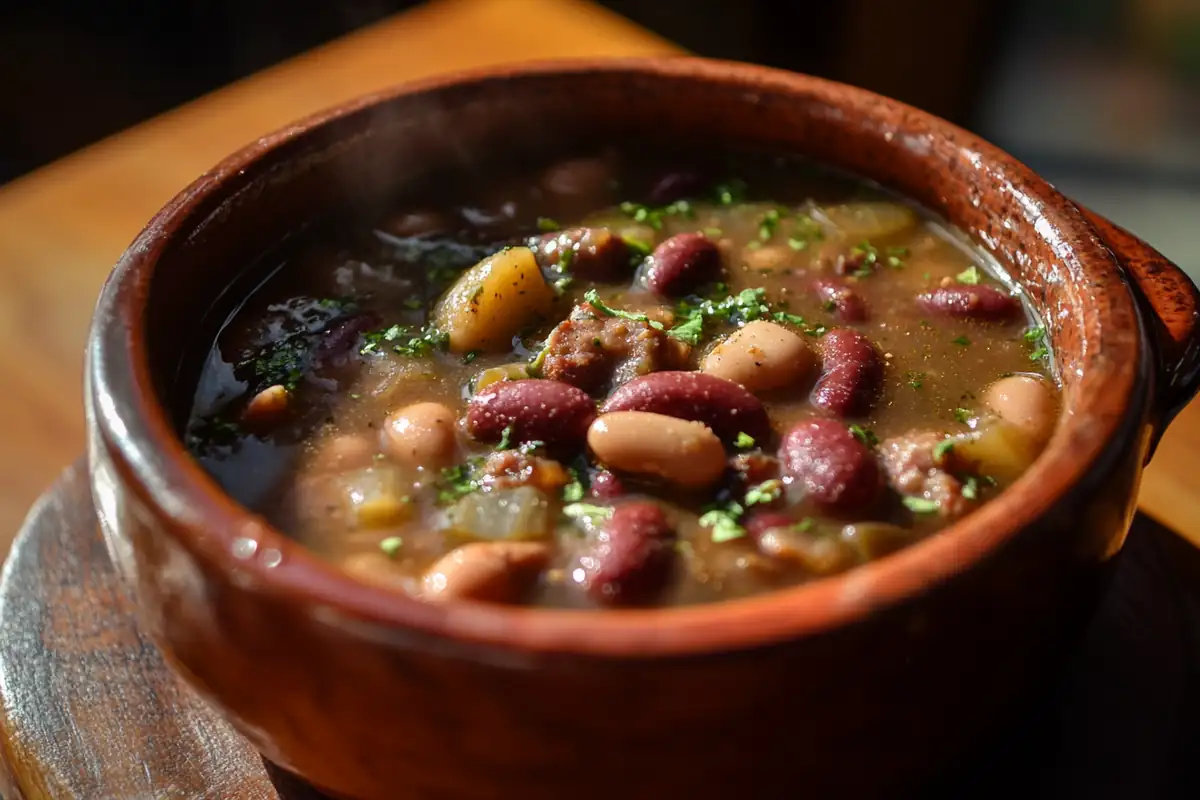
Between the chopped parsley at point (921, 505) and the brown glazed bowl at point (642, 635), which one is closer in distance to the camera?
the brown glazed bowl at point (642, 635)

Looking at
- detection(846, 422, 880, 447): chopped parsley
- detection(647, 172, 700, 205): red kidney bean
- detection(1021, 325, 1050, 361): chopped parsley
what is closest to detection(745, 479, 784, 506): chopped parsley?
detection(846, 422, 880, 447): chopped parsley

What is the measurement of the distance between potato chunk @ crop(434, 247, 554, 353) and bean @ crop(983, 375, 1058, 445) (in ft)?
2.10

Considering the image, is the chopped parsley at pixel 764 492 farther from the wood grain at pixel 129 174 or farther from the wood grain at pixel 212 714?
the wood grain at pixel 129 174

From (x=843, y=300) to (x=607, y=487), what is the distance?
1.81ft

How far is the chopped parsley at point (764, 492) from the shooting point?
1.35m

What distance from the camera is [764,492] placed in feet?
4.47

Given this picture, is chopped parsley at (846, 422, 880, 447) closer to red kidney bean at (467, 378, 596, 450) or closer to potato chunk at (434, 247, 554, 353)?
red kidney bean at (467, 378, 596, 450)

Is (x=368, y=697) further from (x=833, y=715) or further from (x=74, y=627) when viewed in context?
(x=74, y=627)

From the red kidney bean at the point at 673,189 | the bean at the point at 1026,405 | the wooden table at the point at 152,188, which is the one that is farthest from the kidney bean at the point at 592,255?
the wooden table at the point at 152,188

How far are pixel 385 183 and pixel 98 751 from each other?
0.95 meters

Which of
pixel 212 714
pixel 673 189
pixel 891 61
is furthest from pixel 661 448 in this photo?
pixel 891 61

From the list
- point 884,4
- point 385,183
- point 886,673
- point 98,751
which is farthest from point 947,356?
point 884,4

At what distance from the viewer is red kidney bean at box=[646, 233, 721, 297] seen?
5.70 feet

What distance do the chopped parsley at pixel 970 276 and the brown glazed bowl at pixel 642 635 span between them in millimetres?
323
